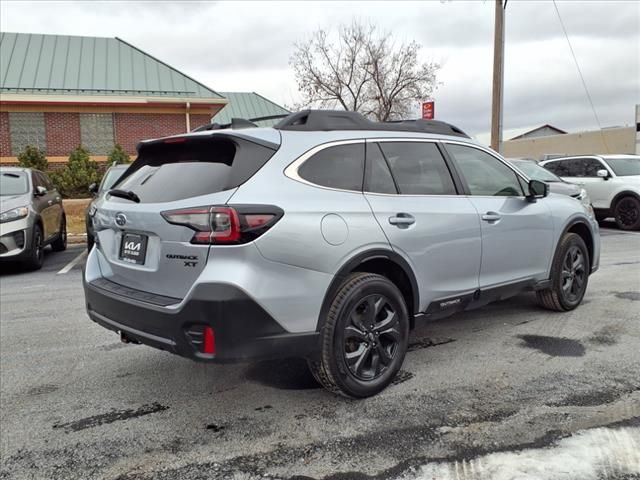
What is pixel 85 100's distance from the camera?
1905 centimetres

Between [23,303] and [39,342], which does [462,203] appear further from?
[23,303]

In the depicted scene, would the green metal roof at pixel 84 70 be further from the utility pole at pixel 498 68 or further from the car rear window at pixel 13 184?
the car rear window at pixel 13 184

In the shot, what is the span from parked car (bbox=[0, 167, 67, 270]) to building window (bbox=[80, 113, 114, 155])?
10.5m

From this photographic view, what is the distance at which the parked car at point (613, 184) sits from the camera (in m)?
12.1

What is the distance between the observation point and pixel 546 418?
315cm

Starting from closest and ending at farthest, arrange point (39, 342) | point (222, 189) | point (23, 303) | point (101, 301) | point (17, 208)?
point (222, 189), point (101, 301), point (39, 342), point (23, 303), point (17, 208)

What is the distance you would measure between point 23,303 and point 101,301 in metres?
3.63

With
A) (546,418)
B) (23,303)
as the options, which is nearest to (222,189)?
(546,418)

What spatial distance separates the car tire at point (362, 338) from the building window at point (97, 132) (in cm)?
1873

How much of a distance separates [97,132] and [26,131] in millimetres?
2309

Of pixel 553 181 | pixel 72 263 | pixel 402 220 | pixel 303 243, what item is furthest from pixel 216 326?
pixel 553 181

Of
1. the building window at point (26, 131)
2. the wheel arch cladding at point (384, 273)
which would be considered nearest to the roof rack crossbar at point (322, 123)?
the wheel arch cladding at point (384, 273)

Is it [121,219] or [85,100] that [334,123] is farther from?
[85,100]

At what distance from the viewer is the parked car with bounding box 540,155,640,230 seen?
1210 cm
